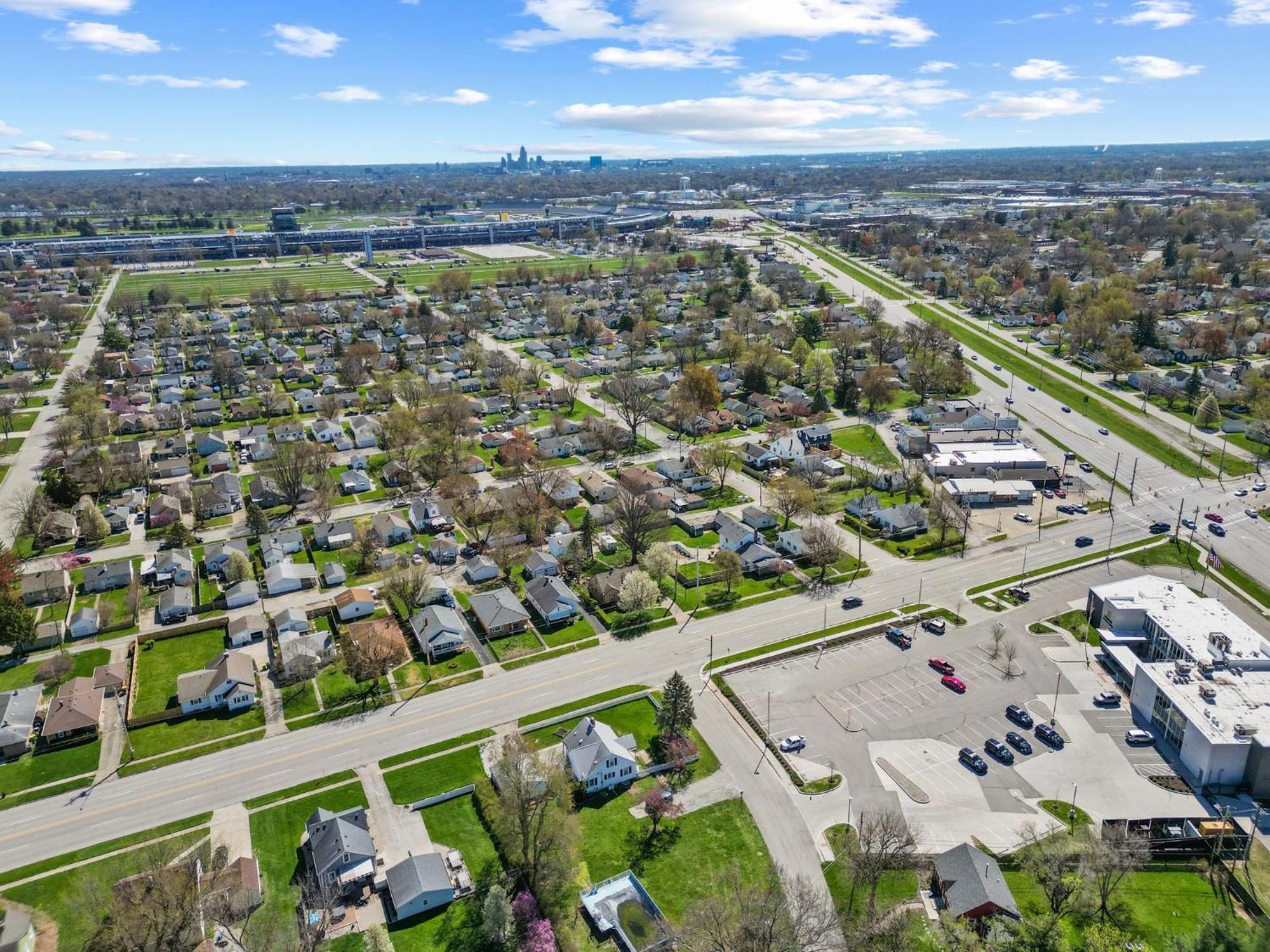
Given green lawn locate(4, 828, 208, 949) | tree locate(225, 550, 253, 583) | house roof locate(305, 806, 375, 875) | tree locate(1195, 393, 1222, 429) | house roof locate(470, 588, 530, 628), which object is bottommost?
green lawn locate(4, 828, 208, 949)

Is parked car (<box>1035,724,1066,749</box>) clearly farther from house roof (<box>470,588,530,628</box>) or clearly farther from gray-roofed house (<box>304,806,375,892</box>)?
gray-roofed house (<box>304,806,375,892</box>)

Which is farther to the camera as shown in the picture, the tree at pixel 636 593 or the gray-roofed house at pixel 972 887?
the tree at pixel 636 593

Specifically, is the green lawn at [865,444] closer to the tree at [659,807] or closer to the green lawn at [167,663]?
the tree at [659,807]

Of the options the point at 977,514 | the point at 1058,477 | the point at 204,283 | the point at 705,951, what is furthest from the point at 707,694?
the point at 204,283

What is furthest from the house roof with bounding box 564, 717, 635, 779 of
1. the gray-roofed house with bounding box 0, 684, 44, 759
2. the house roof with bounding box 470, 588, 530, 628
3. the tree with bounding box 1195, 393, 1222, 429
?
the tree with bounding box 1195, 393, 1222, 429

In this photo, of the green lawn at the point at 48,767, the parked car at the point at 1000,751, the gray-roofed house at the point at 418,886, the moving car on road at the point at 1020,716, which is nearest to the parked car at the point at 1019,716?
the moving car on road at the point at 1020,716

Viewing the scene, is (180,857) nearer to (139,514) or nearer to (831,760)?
(831,760)

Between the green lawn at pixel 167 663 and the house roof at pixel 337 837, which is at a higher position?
the house roof at pixel 337 837
